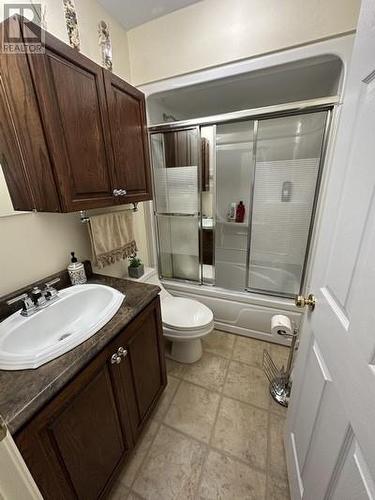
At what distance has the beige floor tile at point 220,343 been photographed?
175cm

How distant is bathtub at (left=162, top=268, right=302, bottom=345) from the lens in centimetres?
175

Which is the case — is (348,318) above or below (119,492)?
above

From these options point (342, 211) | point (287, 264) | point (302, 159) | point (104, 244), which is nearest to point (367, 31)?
point (342, 211)

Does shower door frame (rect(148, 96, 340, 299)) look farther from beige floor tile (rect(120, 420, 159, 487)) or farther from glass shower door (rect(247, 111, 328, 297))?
beige floor tile (rect(120, 420, 159, 487))

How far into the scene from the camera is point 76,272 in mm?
1174

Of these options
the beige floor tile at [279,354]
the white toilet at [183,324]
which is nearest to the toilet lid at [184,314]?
the white toilet at [183,324]

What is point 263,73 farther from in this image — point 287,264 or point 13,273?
point 13,273

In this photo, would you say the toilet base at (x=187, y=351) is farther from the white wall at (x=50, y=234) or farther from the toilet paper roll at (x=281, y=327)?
the white wall at (x=50, y=234)

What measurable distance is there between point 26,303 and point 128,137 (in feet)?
3.33

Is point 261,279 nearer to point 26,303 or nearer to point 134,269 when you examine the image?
point 134,269

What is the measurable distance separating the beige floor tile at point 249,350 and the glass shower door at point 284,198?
48 centimetres

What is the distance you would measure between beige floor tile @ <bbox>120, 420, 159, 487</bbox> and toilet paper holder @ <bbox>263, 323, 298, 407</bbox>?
2.67ft

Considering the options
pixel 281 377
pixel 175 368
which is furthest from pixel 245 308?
pixel 175 368

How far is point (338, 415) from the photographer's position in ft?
1.90
